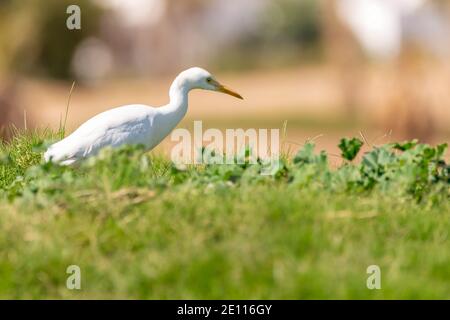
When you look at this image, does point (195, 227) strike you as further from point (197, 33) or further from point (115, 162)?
point (197, 33)

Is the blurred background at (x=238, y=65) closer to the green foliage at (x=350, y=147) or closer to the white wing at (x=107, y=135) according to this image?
the white wing at (x=107, y=135)

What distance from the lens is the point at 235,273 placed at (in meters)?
5.07

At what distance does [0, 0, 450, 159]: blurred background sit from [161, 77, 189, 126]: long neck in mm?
6765

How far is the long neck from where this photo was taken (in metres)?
7.91

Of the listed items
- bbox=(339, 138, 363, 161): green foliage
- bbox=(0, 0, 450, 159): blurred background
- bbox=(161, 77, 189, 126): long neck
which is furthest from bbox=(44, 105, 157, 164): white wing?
bbox=(0, 0, 450, 159): blurred background

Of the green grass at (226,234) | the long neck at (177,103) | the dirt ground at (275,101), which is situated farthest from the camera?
the dirt ground at (275,101)

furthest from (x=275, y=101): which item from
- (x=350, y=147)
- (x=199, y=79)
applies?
(x=350, y=147)

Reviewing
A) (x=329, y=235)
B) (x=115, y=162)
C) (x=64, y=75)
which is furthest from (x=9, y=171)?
(x=64, y=75)

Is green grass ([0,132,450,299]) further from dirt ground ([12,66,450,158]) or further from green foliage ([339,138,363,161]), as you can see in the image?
dirt ground ([12,66,450,158])

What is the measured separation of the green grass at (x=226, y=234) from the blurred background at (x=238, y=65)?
8496 mm

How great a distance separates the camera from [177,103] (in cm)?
798

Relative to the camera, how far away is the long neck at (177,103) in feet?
26.0

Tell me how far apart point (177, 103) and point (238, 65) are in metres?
37.7

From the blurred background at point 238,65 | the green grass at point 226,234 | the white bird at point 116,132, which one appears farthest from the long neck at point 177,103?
the blurred background at point 238,65
